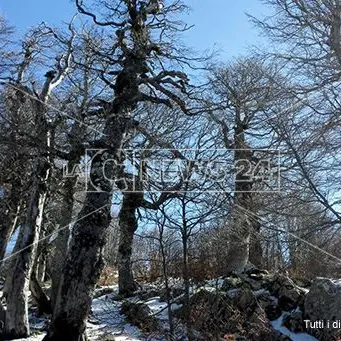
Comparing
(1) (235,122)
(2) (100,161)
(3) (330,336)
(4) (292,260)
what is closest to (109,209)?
(2) (100,161)

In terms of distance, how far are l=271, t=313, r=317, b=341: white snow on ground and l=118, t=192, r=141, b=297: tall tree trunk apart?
511cm

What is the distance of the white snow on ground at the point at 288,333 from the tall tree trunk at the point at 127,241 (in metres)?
5.11

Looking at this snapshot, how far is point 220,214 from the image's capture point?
30.9ft

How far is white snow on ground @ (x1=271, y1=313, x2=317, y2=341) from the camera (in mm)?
Result: 8833

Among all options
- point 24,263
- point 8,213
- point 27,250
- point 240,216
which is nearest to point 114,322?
point 24,263

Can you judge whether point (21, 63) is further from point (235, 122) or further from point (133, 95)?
point (235, 122)

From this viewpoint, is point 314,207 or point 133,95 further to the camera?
point 133,95

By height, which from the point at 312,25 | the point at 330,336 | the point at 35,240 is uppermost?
the point at 312,25

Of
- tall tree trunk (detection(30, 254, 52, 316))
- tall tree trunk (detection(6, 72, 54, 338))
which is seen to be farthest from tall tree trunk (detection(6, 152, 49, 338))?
tall tree trunk (detection(30, 254, 52, 316))

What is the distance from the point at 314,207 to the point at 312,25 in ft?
12.1

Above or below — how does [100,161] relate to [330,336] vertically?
above

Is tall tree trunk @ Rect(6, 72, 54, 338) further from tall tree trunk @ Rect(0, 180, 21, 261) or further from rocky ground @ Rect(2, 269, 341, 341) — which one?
tall tree trunk @ Rect(0, 180, 21, 261)
